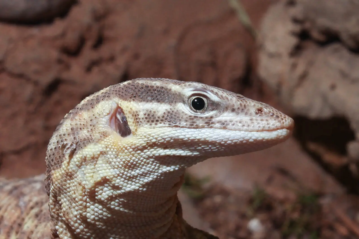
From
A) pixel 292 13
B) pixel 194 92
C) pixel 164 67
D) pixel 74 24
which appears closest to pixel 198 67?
pixel 164 67

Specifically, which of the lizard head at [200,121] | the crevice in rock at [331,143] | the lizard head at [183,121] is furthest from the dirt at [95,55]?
the lizard head at [200,121]

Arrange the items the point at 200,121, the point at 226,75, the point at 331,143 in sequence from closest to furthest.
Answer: the point at 200,121 → the point at 331,143 → the point at 226,75

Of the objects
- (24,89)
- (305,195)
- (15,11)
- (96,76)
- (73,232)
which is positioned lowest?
(305,195)

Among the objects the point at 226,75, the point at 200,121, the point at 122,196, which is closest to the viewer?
the point at 200,121

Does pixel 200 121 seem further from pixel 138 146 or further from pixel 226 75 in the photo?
pixel 226 75

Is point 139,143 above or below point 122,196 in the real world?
above

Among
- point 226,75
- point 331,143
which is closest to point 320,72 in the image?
point 331,143

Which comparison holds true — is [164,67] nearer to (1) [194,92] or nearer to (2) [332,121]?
(2) [332,121]
